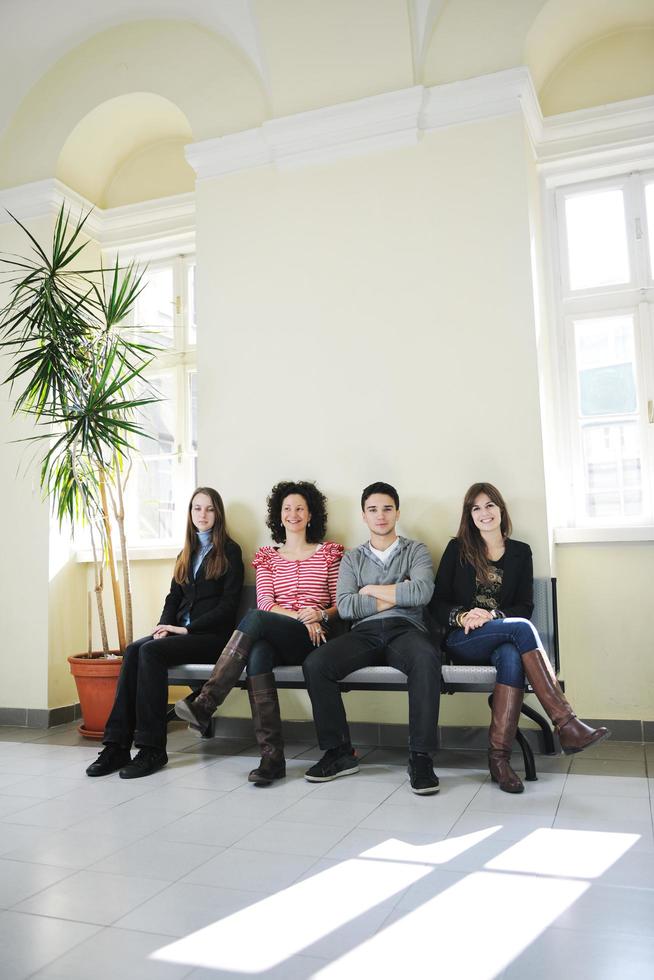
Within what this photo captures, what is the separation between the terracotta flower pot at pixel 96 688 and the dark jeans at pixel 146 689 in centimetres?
52

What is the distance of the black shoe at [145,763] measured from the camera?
3186mm

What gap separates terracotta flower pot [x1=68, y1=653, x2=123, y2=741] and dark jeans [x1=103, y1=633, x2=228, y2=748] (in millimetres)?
522

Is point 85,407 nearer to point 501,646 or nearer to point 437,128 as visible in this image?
point 437,128

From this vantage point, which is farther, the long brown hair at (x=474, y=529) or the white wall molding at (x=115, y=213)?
the white wall molding at (x=115, y=213)

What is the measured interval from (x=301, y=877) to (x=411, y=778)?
2.86ft

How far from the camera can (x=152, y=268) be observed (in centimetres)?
502

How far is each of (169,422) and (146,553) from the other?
32.4 inches

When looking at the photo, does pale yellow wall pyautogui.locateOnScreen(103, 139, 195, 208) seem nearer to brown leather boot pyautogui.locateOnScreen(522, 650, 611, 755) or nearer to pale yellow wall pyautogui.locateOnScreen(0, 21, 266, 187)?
pale yellow wall pyautogui.locateOnScreen(0, 21, 266, 187)

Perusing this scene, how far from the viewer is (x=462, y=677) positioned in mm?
3033

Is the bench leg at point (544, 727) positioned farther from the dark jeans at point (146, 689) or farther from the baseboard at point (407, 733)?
the dark jeans at point (146, 689)

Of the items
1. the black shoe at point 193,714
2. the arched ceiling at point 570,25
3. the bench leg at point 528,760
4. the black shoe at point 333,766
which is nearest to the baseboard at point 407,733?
the bench leg at point 528,760

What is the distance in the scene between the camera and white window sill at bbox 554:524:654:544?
367 cm

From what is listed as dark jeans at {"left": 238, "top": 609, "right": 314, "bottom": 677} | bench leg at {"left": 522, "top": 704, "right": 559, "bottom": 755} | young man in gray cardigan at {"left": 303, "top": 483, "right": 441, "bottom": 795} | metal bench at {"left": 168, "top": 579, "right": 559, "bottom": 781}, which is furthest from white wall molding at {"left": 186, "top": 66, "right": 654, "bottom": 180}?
bench leg at {"left": 522, "top": 704, "right": 559, "bottom": 755}

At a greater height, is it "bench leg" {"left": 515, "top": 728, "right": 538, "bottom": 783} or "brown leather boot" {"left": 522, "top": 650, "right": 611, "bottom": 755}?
"brown leather boot" {"left": 522, "top": 650, "right": 611, "bottom": 755}
